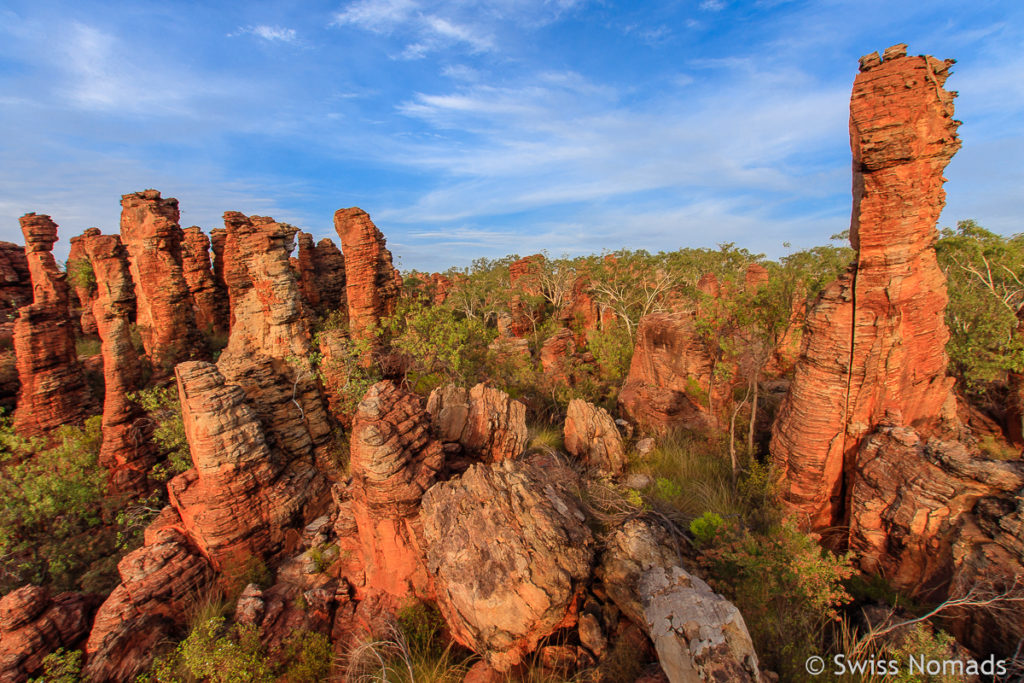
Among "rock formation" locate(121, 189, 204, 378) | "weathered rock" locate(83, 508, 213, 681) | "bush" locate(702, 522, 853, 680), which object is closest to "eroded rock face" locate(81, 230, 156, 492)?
"rock formation" locate(121, 189, 204, 378)

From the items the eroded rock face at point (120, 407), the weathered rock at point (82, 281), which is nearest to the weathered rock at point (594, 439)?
the eroded rock face at point (120, 407)

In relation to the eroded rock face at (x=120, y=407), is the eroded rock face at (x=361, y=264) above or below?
above

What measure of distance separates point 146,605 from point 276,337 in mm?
6955

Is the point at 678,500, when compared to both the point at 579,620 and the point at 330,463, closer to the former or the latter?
the point at 579,620

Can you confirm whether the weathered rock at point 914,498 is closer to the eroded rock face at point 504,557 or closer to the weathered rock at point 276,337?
the eroded rock face at point 504,557

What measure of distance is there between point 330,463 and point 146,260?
38.7ft

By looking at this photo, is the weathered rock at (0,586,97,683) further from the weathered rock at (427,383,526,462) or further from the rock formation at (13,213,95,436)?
the rock formation at (13,213,95,436)

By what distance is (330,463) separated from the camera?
1177cm

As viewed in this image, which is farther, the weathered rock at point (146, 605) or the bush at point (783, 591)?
the weathered rock at point (146, 605)

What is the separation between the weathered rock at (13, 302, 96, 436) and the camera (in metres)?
13.1

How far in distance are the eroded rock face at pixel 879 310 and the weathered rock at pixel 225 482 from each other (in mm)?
10866

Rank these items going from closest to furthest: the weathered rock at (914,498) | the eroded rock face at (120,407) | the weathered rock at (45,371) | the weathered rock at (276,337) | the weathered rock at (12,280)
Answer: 1. the weathered rock at (914,498)
2. the weathered rock at (276,337)
3. the eroded rock face at (120,407)
4. the weathered rock at (45,371)
5. the weathered rock at (12,280)

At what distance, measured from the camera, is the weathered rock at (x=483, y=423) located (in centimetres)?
804

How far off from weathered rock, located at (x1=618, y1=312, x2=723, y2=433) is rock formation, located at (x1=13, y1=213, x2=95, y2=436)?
19418mm
